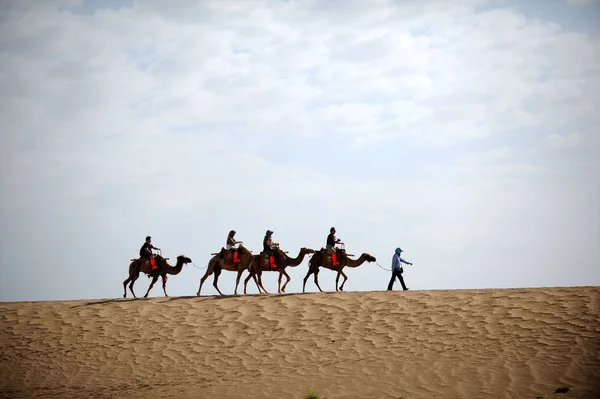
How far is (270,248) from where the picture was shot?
989 inches

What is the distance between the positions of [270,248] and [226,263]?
1.69 metres

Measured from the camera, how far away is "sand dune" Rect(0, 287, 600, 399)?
1680 centimetres

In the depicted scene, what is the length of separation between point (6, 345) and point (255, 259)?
8438 mm

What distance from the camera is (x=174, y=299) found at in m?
25.2

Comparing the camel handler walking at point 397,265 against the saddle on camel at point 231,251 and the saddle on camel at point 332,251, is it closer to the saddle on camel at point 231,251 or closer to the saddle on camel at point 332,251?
the saddle on camel at point 332,251

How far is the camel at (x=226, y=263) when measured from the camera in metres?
25.2

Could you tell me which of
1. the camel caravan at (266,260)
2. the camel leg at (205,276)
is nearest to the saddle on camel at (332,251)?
the camel caravan at (266,260)

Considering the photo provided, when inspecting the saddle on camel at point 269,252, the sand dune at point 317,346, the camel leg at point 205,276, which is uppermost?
the saddle on camel at point 269,252

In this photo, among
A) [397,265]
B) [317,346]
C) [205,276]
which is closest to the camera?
[317,346]

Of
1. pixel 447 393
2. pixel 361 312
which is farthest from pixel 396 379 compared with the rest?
pixel 361 312

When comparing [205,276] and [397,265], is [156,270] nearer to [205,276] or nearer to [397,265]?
[205,276]

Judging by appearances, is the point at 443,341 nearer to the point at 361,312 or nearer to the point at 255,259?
the point at 361,312

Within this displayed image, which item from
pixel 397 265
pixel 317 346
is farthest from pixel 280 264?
pixel 317 346

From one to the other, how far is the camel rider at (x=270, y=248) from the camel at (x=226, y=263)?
60cm
